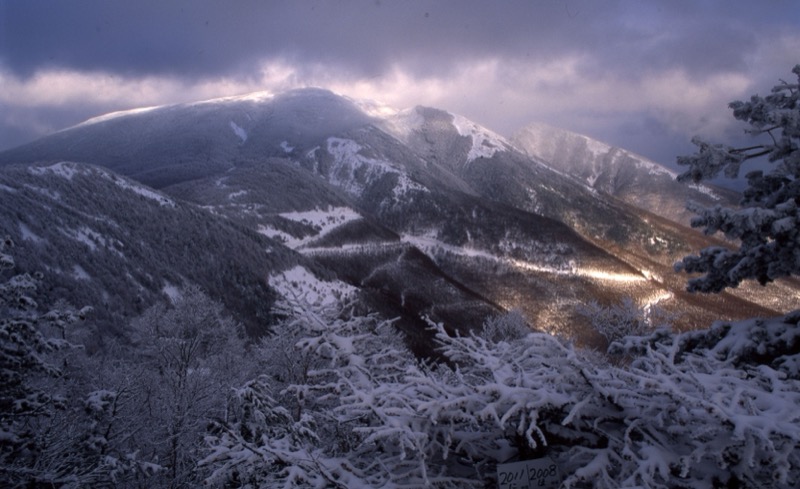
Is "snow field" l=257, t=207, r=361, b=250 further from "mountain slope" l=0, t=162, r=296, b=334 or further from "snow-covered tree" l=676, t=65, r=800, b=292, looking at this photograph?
"snow-covered tree" l=676, t=65, r=800, b=292

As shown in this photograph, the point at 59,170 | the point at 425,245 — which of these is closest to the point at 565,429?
the point at 59,170

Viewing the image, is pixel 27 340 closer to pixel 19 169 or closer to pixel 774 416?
pixel 774 416

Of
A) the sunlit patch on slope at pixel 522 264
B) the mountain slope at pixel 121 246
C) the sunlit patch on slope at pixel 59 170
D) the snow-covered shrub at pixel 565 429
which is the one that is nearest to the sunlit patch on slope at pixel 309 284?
the mountain slope at pixel 121 246

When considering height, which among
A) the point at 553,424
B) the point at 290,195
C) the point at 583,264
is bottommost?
the point at 583,264

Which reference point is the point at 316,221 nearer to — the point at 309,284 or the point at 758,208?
the point at 309,284

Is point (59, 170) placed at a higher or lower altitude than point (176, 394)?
lower

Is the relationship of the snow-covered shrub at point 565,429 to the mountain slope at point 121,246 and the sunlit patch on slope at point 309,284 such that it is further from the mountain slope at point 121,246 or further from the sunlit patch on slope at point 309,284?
the sunlit patch on slope at point 309,284

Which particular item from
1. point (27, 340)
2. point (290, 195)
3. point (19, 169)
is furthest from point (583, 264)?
point (27, 340)

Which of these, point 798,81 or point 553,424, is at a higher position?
point 798,81

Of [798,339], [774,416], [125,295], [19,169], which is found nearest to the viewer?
[774,416]

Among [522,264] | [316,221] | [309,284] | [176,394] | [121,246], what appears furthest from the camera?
[316,221]
